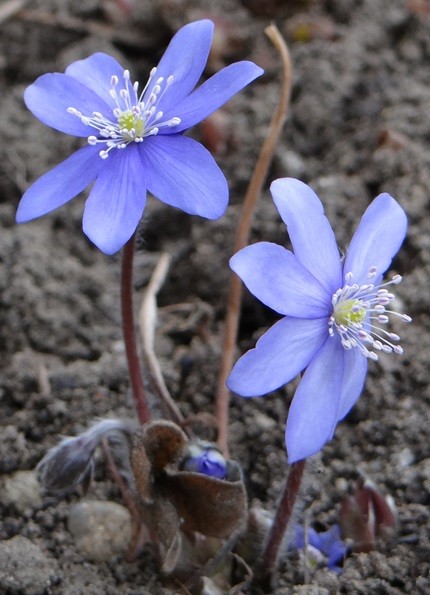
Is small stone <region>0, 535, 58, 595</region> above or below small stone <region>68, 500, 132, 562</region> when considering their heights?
above

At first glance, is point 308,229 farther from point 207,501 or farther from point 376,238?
point 207,501

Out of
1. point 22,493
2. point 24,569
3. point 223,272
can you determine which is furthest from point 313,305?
point 223,272

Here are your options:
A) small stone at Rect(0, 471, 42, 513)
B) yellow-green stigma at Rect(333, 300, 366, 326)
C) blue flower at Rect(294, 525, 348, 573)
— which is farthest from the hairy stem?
yellow-green stigma at Rect(333, 300, 366, 326)

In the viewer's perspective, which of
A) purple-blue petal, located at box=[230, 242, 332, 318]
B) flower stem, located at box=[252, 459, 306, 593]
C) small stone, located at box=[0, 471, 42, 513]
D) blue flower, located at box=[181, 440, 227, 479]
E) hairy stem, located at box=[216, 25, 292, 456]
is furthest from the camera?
hairy stem, located at box=[216, 25, 292, 456]

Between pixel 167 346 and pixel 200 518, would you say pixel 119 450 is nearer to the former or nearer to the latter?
pixel 200 518

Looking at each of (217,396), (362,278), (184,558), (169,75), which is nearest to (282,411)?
(217,396)

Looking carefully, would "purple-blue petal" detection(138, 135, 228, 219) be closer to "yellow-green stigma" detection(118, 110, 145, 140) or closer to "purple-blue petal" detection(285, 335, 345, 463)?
"yellow-green stigma" detection(118, 110, 145, 140)

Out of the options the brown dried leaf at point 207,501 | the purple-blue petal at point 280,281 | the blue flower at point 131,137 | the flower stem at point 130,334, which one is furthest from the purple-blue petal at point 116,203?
the brown dried leaf at point 207,501

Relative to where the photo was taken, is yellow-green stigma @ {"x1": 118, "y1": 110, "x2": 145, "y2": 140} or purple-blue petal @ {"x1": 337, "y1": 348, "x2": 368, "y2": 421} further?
yellow-green stigma @ {"x1": 118, "y1": 110, "x2": 145, "y2": 140}
